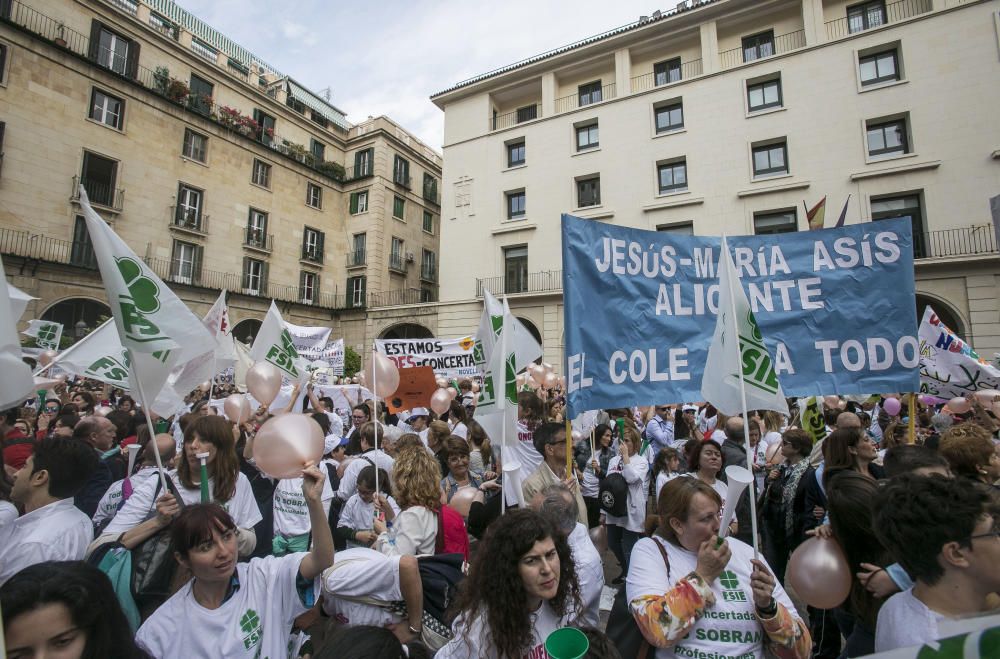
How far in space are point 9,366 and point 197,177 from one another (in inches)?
1111

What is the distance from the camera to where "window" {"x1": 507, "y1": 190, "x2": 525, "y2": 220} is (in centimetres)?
2544

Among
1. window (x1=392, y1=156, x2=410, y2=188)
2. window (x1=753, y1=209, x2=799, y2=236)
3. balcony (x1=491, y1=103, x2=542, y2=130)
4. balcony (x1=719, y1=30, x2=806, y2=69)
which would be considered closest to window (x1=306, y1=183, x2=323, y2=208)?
window (x1=392, y1=156, x2=410, y2=188)

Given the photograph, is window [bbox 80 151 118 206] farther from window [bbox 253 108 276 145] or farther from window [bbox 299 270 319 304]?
window [bbox 299 270 319 304]

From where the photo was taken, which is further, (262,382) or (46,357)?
(46,357)

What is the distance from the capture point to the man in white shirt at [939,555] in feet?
5.60

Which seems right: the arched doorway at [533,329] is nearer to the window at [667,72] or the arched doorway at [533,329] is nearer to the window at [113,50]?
the window at [667,72]

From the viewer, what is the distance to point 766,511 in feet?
14.8

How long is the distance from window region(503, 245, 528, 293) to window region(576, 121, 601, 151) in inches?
217

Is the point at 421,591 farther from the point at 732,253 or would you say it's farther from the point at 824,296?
the point at 824,296

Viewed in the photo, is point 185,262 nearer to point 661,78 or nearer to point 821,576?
point 661,78

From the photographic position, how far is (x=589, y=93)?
82.6 feet

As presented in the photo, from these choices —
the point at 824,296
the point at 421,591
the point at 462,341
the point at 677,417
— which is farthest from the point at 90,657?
the point at 462,341

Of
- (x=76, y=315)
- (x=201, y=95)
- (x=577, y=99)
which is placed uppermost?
(x=201, y=95)

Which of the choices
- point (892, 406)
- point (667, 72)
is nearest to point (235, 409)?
point (892, 406)
